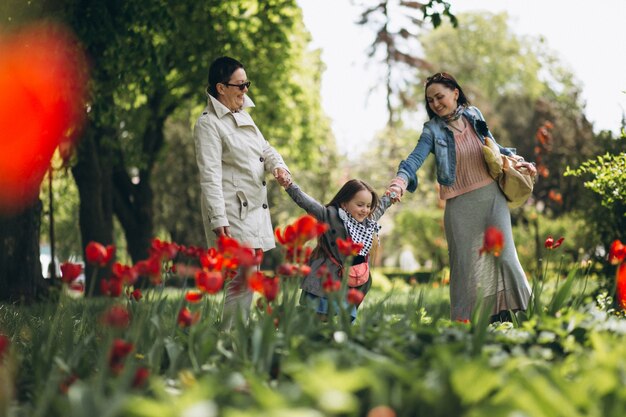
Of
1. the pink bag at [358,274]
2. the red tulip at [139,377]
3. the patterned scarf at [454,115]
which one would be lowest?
the red tulip at [139,377]

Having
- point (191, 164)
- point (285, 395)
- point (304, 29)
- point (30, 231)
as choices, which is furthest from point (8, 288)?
point (191, 164)

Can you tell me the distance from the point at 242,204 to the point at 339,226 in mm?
665

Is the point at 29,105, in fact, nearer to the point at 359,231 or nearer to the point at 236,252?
the point at 359,231

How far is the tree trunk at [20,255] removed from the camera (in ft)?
30.2

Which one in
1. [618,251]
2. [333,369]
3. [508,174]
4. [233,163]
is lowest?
[333,369]

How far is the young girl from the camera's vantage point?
516 cm

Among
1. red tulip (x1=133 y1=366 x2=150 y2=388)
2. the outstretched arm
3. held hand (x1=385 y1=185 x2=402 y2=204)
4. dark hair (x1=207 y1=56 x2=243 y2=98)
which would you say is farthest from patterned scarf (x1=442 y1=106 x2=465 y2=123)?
red tulip (x1=133 y1=366 x2=150 y2=388)

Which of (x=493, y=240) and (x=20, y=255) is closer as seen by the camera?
(x=493, y=240)

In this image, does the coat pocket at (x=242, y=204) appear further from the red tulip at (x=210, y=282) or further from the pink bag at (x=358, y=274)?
the red tulip at (x=210, y=282)

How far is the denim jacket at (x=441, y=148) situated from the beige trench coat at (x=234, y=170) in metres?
0.94

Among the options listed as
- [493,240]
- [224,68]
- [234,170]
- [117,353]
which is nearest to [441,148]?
[234,170]

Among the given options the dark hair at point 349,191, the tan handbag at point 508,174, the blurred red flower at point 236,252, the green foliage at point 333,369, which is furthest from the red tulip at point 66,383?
the tan handbag at point 508,174

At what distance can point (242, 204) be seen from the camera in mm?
5246

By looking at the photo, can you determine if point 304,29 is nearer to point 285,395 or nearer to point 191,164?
point 191,164
